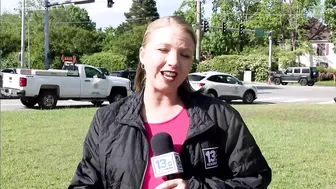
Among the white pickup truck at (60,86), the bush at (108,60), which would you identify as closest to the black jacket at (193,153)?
the white pickup truck at (60,86)

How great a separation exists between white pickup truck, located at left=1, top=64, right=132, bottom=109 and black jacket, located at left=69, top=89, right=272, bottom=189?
17.1m

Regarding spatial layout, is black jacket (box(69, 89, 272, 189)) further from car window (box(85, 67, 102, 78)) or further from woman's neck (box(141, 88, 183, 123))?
car window (box(85, 67, 102, 78))

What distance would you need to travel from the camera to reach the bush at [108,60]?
173 feet

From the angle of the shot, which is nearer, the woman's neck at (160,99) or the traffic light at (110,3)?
the woman's neck at (160,99)

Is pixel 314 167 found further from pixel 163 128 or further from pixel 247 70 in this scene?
pixel 247 70

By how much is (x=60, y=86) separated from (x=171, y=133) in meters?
18.0

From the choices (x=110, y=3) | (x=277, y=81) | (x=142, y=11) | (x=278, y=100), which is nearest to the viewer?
(x=278, y=100)

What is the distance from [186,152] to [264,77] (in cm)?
5164

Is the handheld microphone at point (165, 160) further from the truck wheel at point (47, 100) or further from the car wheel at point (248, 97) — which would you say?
the car wheel at point (248, 97)

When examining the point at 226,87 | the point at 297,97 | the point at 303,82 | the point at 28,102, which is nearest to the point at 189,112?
the point at 28,102

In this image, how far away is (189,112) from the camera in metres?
2.44

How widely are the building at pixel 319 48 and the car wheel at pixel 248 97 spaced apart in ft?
163

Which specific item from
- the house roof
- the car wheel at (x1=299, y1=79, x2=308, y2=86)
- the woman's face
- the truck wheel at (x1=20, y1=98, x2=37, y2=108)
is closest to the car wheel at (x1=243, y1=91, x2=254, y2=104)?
the truck wheel at (x1=20, y1=98, x2=37, y2=108)

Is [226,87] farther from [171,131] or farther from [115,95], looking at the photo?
[171,131]
